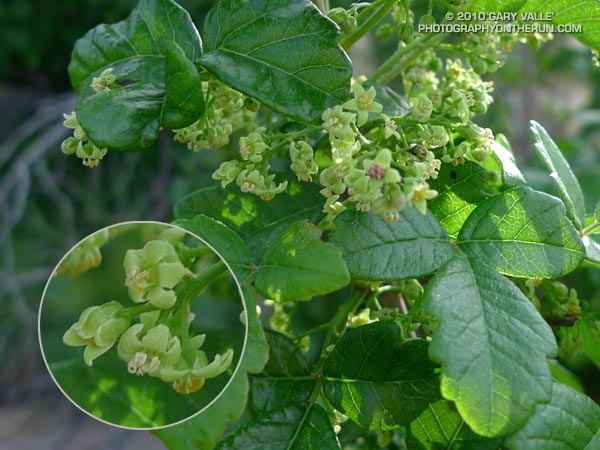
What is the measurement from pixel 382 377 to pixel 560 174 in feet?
1.25

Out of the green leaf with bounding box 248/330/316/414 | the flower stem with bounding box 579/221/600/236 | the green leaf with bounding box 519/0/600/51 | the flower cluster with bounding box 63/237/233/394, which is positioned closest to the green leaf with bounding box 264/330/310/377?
the green leaf with bounding box 248/330/316/414

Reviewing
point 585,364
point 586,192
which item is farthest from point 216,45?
point 585,364

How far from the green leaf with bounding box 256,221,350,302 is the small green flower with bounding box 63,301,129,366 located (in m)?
0.16

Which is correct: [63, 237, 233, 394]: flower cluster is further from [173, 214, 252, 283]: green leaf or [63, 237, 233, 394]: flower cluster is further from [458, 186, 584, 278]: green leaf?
[458, 186, 584, 278]: green leaf

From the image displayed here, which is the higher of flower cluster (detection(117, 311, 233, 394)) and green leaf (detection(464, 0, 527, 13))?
green leaf (detection(464, 0, 527, 13))

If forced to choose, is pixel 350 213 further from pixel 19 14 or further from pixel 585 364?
pixel 19 14

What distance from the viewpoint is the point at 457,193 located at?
862mm

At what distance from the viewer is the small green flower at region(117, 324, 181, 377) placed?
0.74m

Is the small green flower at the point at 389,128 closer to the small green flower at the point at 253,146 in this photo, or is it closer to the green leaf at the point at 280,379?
the small green flower at the point at 253,146

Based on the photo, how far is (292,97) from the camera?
77cm

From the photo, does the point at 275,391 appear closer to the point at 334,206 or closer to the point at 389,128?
the point at 334,206

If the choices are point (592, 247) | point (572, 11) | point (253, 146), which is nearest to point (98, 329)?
point (253, 146)

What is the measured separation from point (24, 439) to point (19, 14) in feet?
9.45

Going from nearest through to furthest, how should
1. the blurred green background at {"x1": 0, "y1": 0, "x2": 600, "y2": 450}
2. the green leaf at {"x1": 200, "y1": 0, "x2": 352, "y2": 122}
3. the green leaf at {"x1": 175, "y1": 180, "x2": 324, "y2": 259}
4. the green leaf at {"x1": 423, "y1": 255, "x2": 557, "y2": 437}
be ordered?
1. the green leaf at {"x1": 423, "y1": 255, "x2": 557, "y2": 437}
2. the green leaf at {"x1": 200, "y1": 0, "x2": 352, "y2": 122}
3. the green leaf at {"x1": 175, "y1": 180, "x2": 324, "y2": 259}
4. the blurred green background at {"x1": 0, "y1": 0, "x2": 600, "y2": 450}
